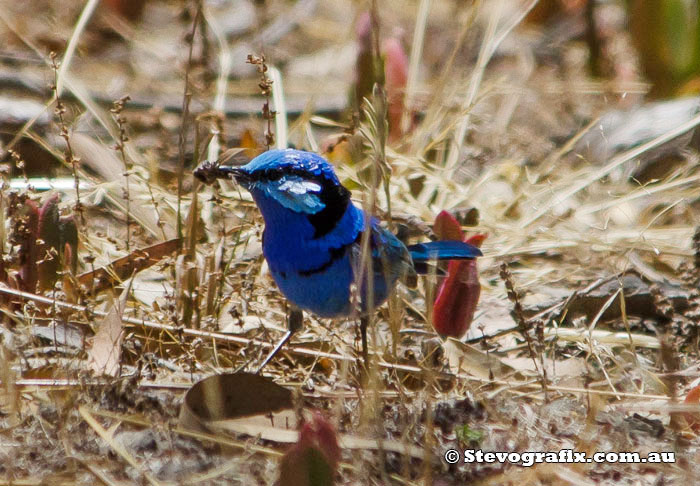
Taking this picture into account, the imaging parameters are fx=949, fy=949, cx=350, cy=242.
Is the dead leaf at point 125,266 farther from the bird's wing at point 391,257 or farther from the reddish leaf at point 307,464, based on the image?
the reddish leaf at point 307,464

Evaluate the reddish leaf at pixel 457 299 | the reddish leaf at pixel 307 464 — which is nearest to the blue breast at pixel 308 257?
the reddish leaf at pixel 457 299

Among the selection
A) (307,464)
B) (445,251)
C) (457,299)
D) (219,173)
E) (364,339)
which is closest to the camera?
(307,464)

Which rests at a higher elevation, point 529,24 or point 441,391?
point 529,24

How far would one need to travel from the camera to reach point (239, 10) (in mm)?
6352

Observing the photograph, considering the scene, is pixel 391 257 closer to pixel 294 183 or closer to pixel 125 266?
pixel 294 183

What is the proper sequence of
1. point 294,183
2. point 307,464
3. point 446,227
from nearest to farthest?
point 307,464
point 294,183
point 446,227

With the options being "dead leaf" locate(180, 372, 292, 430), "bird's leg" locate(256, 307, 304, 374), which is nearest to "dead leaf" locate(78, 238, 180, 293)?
"bird's leg" locate(256, 307, 304, 374)

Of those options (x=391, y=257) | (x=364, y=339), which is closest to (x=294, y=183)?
(x=391, y=257)

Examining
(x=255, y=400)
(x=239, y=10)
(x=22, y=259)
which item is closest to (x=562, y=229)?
(x=255, y=400)

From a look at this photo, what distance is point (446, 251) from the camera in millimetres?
3043

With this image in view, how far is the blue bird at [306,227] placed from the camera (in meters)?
2.71

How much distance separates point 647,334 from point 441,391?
981 millimetres

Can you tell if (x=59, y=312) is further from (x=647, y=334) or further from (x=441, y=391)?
(x=647, y=334)

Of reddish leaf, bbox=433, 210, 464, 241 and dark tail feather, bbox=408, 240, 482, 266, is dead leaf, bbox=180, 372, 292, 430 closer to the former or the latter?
dark tail feather, bbox=408, 240, 482, 266
